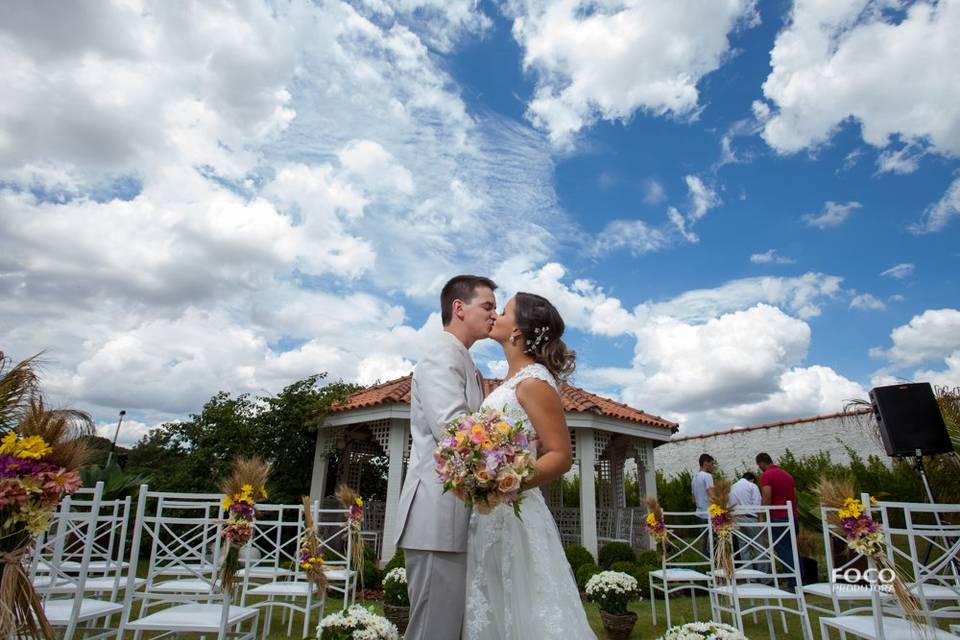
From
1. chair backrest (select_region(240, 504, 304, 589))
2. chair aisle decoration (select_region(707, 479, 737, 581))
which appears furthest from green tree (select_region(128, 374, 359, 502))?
chair aisle decoration (select_region(707, 479, 737, 581))

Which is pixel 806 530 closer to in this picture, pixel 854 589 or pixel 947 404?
pixel 947 404

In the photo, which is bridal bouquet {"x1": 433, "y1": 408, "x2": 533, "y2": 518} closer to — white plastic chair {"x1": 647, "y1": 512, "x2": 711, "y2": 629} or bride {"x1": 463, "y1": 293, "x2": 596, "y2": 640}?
bride {"x1": 463, "y1": 293, "x2": 596, "y2": 640}

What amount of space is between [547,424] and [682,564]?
6.06 m

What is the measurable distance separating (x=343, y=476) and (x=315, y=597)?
7.10m

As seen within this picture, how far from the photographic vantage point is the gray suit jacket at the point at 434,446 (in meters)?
1.99

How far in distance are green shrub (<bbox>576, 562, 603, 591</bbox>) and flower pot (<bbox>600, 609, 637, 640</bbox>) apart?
3.00m

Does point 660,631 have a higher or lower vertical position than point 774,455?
lower

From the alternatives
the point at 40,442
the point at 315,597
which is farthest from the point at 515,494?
the point at 315,597

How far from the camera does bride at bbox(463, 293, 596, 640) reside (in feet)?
7.08

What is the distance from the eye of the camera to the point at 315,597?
6.19 meters

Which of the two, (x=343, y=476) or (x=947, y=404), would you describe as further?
(x=343, y=476)

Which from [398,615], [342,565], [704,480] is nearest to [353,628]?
[398,615]

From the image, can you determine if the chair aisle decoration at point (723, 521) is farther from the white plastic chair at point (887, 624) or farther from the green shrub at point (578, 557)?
the green shrub at point (578, 557)

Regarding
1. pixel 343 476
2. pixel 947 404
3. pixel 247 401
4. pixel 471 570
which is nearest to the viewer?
pixel 471 570
